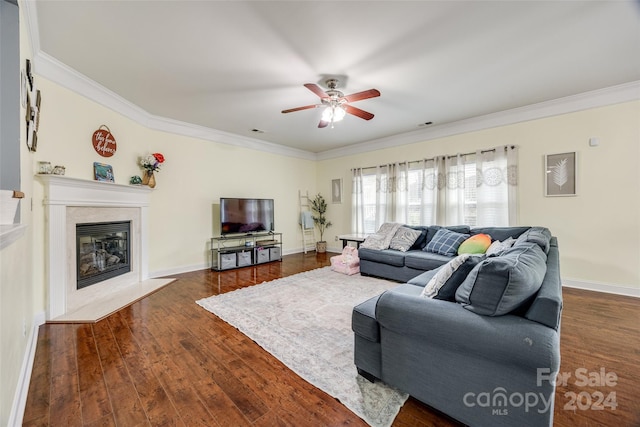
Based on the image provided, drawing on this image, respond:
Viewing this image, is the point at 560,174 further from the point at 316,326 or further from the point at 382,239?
the point at 316,326

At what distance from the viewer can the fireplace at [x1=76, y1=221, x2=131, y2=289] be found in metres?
3.16

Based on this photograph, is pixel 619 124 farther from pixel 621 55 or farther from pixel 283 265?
pixel 283 265

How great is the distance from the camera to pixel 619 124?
3.39 m

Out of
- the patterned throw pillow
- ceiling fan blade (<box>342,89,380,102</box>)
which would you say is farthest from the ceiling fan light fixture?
the patterned throw pillow

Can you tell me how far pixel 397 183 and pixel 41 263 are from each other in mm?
5554

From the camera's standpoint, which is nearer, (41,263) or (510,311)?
(510,311)

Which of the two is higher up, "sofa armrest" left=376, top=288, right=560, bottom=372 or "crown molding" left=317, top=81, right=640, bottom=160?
"crown molding" left=317, top=81, right=640, bottom=160

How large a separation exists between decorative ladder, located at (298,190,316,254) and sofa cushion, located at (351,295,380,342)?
4.99m

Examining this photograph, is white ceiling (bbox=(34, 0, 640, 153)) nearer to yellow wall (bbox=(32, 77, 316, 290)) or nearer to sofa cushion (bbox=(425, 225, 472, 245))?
yellow wall (bbox=(32, 77, 316, 290))

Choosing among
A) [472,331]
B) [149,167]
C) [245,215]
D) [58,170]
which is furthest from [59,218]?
[472,331]

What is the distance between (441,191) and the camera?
4.89 m

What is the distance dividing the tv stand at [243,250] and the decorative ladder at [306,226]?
0.99 metres

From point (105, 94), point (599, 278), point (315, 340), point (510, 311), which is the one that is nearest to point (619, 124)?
point (599, 278)

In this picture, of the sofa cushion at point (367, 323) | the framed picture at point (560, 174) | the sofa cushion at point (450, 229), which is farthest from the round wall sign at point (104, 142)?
the framed picture at point (560, 174)
